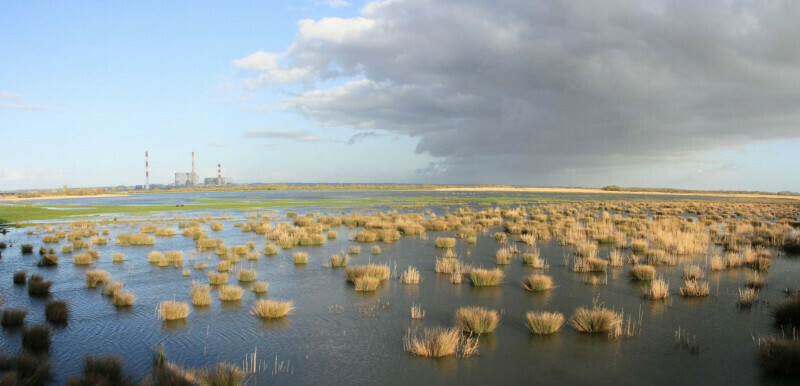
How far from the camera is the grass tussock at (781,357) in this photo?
8.39 meters

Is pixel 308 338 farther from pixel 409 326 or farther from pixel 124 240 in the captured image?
pixel 124 240

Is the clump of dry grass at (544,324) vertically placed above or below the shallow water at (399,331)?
above

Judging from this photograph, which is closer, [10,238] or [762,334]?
[762,334]

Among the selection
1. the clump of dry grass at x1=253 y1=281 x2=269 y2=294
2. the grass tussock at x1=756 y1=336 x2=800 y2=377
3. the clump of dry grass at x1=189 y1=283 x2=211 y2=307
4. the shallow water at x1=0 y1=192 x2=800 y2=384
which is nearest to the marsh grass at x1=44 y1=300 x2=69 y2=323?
the shallow water at x1=0 y1=192 x2=800 y2=384

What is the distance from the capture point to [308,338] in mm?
→ 10820

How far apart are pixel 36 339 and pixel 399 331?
8.18 metres

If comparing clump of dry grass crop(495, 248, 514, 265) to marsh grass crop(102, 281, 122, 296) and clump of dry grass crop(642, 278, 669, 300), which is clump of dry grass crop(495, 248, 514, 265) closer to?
clump of dry grass crop(642, 278, 669, 300)

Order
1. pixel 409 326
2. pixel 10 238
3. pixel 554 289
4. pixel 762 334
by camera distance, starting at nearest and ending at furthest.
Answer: pixel 762 334 → pixel 409 326 → pixel 554 289 → pixel 10 238

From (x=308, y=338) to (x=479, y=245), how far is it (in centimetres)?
1662

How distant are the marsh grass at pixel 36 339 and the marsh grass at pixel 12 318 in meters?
1.66

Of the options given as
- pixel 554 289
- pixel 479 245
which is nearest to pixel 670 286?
pixel 554 289

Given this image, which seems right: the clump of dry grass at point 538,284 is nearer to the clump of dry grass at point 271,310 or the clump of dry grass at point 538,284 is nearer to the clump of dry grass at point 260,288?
the clump of dry grass at point 271,310

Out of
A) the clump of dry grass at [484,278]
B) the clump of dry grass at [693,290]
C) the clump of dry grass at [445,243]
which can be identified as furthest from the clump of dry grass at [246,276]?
the clump of dry grass at [693,290]

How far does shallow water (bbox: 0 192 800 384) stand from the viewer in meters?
8.82
